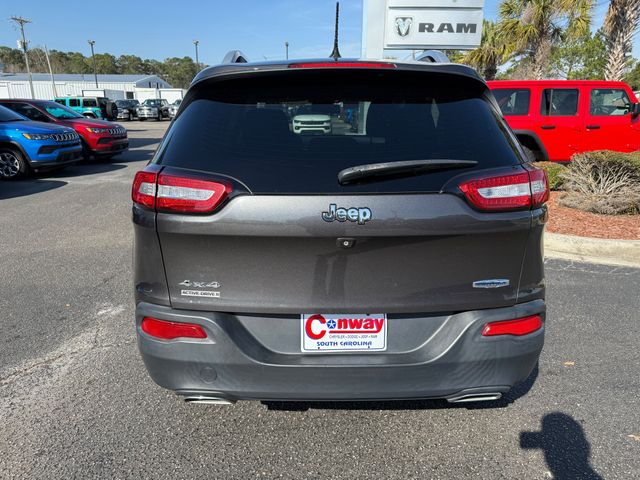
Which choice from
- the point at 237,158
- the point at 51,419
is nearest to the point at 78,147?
the point at 51,419

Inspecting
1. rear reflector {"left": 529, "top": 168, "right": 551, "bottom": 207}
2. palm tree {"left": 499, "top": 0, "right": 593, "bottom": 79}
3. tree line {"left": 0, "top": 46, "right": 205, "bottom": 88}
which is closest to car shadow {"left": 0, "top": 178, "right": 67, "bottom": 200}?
rear reflector {"left": 529, "top": 168, "right": 551, "bottom": 207}

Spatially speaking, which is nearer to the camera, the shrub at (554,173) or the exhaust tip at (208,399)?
the exhaust tip at (208,399)

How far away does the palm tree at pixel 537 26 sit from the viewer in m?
19.2

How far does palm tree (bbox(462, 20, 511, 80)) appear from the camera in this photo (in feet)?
75.8

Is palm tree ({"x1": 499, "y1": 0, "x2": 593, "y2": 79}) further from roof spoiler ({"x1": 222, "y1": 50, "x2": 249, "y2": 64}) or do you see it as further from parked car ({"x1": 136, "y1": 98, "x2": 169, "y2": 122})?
parked car ({"x1": 136, "y1": 98, "x2": 169, "y2": 122})

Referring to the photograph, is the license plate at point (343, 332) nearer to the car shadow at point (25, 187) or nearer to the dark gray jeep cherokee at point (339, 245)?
the dark gray jeep cherokee at point (339, 245)

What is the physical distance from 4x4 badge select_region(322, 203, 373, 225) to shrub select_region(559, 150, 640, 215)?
6.53m

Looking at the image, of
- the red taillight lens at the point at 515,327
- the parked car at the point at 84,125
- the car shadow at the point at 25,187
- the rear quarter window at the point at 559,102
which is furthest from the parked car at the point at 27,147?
the red taillight lens at the point at 515,327

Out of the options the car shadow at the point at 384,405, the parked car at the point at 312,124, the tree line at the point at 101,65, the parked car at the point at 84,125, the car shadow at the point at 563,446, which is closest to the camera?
the parked car at the point at 312,124

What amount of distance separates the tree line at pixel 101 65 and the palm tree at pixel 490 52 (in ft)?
300

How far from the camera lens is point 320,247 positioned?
6.23 feet

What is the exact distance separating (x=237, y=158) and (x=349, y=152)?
48cm

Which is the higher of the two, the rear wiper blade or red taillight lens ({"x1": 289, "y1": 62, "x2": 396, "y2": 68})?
red taillight lens ({"x1": 289, "y1": 62, "x2": 396, "y2": 68})

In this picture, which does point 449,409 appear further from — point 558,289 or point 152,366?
point 558,289
